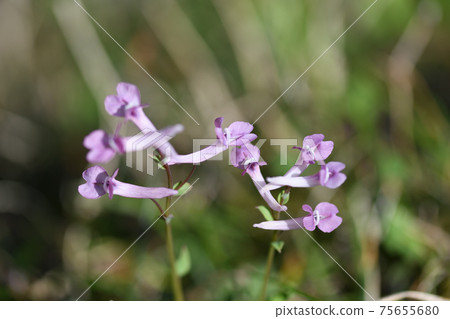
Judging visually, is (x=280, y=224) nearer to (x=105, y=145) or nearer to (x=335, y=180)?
(x=335, y=180)

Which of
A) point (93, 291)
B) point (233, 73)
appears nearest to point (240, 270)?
point (93, 291)

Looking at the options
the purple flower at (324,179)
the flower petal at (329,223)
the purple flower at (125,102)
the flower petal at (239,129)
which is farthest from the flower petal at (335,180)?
the purple flower at (125,102)

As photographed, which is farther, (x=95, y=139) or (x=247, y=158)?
(x=247, y=158)

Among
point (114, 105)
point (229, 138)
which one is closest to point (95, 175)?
point (114, 105)

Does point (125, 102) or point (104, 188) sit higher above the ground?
point (125, 102)

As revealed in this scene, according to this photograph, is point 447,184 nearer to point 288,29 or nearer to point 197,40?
point 288,29

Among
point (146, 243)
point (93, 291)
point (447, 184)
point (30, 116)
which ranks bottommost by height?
point (93, 291)

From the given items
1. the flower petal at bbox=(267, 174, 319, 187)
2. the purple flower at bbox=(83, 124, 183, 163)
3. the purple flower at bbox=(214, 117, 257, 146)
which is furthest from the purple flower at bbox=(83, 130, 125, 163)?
the flower petal at bbox=(267, 174, 319, 187)
